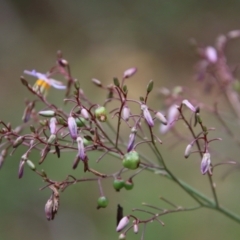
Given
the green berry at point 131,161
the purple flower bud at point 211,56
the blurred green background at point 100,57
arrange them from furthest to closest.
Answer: the blurred green background at point 100,57
the purple flower bud at point 211,56
the green berry at point 131,161


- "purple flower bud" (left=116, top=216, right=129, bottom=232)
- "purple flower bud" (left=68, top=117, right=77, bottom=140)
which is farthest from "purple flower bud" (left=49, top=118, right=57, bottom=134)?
"purple flower bud" (left=116, top=216, right=129, bottom=232)

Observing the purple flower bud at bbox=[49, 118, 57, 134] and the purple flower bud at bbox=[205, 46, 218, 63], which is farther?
the purple flower bud at bbox=[205, 46, 218, 63]

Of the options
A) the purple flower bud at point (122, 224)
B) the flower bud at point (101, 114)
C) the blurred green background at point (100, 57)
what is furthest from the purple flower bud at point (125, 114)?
the blurred green background at point (100, 57)

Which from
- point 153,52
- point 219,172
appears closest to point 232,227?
point 219,172

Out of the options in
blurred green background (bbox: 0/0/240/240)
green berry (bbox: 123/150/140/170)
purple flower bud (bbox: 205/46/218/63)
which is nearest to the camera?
green berry (bbox: 123/150/140/170)

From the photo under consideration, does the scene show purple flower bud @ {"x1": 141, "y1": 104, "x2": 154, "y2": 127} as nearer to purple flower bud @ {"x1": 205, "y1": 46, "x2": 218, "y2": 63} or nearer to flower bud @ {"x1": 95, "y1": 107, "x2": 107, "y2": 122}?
flower bud @ {"x1": 95, "y1": 107, "x2": 107, "y2": 122}

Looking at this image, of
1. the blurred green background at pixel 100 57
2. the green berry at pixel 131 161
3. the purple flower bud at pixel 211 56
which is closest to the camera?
the green berry at pixel 131 161

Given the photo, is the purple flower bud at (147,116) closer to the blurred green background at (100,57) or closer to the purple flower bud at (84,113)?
the purple flower bud at (84,113)

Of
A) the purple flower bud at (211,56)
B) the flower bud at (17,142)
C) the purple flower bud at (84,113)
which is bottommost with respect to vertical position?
the purple flower bud at (84,113)
